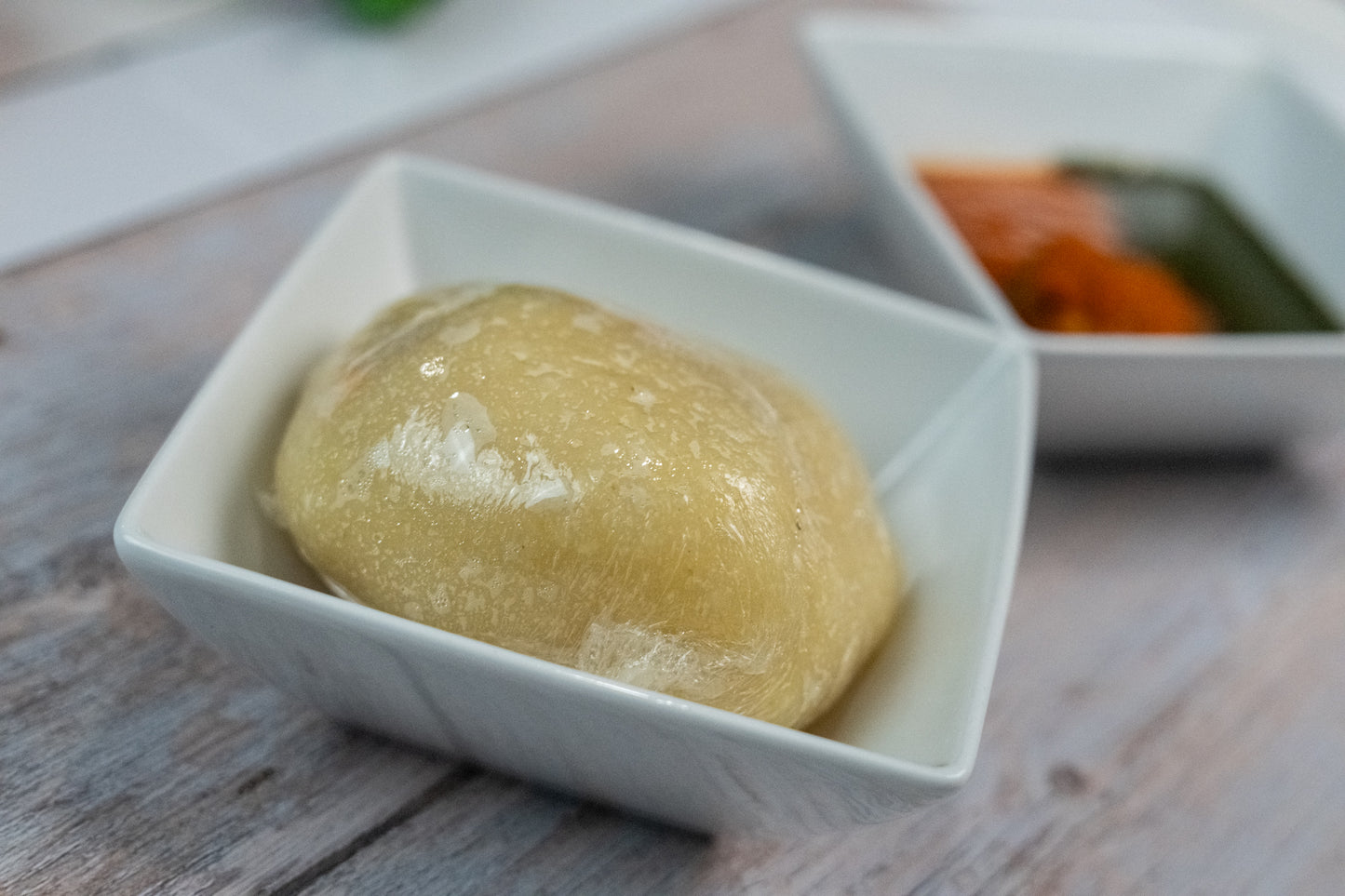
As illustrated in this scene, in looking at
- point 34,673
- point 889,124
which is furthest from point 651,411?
point 889,124

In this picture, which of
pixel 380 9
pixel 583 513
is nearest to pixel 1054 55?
pixel 380 9

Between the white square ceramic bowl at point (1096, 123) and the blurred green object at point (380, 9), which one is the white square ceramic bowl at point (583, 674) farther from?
the blurred green object at point (380, 9)

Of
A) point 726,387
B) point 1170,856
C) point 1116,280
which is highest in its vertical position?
point 726,387

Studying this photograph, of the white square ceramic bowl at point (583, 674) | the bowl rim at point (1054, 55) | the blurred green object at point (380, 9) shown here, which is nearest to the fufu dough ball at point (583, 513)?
the white square ceramic bowl at point (583, 674)

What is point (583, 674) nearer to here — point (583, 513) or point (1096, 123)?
point (583, 513)

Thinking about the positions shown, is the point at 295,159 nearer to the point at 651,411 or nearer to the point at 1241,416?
the point at 651,411

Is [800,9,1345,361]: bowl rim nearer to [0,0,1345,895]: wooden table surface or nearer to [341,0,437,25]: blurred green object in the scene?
[0,0,1345,895]: wooden table surface
